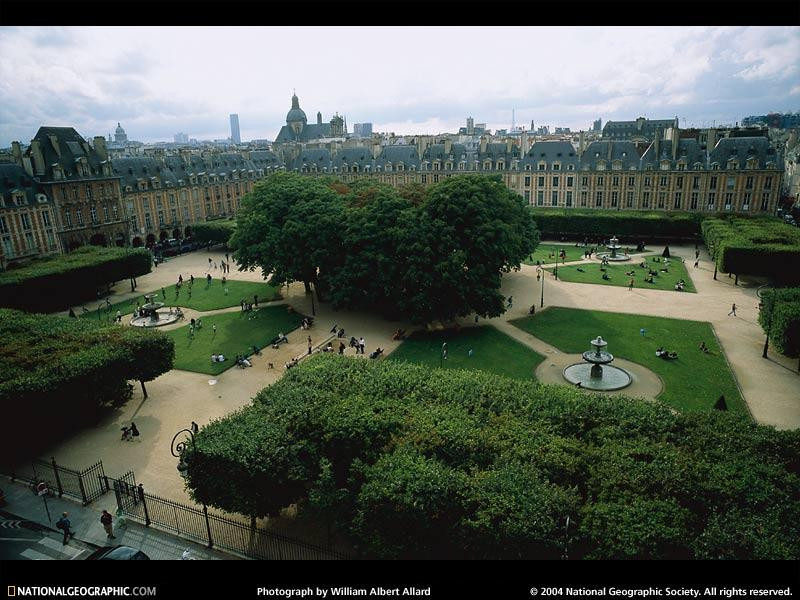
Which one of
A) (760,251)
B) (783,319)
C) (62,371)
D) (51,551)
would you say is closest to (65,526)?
(51,551)

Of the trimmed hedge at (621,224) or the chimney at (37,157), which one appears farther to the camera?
the trimmed hedge at (621,224)

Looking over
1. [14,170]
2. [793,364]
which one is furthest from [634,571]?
[14,170]

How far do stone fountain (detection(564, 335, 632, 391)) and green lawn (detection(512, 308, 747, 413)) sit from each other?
8.73 ft

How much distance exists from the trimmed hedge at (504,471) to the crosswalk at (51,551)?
530cm

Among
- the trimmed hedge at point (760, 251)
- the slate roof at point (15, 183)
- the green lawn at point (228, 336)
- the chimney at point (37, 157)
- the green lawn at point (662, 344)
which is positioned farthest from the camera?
the chimney at point (37, 157)

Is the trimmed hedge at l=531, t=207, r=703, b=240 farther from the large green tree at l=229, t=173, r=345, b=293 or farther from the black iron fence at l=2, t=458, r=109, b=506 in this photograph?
the black iron fence at l=2, t=458, r=109, b=506

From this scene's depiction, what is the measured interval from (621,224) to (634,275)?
22.3 meters

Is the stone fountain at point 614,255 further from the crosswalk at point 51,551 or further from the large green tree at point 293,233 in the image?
the crosswalk at point 51,551

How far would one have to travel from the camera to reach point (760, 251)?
56.7 metres

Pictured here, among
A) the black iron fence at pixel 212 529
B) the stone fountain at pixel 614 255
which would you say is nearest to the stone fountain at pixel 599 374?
the black iron fence at pixel 212 529

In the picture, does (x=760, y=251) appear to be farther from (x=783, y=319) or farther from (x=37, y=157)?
(x=37, y=157)

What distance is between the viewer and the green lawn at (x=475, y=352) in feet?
132

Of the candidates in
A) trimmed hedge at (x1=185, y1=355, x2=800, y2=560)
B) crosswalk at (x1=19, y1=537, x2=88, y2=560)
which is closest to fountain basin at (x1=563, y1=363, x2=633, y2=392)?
trimmed hedge at (x1=185, y1=355, x2=800, y2=560)
